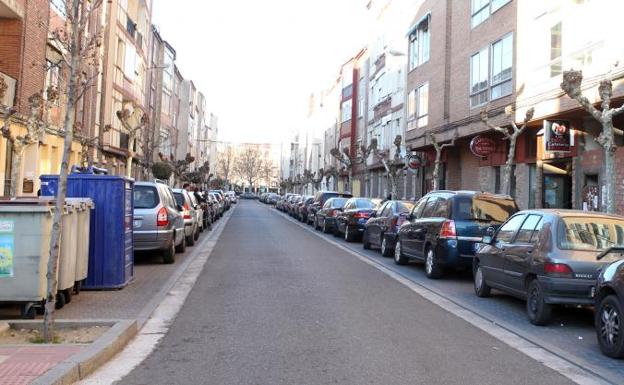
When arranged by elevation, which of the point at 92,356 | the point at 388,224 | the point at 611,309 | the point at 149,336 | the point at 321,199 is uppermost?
the point at 321,199

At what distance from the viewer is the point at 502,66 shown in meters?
21.6

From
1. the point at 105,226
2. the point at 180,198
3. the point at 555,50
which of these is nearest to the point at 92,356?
the point at 105,226

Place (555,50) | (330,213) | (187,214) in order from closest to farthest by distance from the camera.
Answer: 1. (187,214)
2. (555,50)
3. (330,213)

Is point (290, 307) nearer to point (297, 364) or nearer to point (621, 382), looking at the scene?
point (297, 364)

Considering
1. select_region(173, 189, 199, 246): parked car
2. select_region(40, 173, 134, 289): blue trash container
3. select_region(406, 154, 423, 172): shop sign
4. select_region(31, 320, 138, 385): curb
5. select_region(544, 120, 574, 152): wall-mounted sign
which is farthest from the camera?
select_region(406, 154, 423, 172): shop sign

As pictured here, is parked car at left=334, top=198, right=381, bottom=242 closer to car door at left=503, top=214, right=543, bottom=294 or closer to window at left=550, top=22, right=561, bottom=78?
window at left=550, top=22, right=561, bottom=78

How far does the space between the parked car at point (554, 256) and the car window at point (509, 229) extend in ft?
0.09

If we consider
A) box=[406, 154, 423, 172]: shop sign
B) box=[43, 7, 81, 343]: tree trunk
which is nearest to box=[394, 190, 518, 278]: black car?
box=[43, 7, 81, 343]: tree trunk

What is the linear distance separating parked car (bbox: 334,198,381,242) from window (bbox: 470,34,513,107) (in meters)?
5.57

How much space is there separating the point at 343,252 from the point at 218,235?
7.01 meters

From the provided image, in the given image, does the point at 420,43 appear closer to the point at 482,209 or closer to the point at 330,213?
the point at 330,213

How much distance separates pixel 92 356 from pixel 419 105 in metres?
27.4

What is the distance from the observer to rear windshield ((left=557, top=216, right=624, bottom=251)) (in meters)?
7.91

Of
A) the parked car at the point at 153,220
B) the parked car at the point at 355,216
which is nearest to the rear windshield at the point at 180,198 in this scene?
the parked car at the point at 153,220
